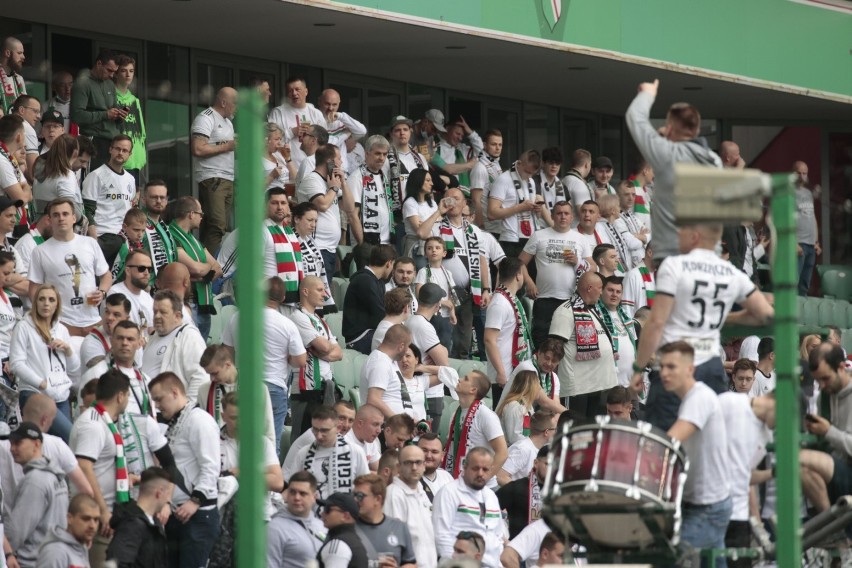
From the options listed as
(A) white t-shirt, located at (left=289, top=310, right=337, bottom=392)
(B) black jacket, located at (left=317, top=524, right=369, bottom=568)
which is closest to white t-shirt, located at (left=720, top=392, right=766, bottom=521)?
(B) black jacket, located at (left=317, top=524, right=369, bottom=568)

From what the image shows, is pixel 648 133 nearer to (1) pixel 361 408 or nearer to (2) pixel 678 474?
(2) pixel 678 474

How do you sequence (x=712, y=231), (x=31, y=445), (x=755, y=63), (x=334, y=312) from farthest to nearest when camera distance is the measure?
(x=755, y=63) < (x=334, y=312) < (x=31, y=445) < (x=712, y=231)

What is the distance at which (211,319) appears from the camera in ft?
47.6

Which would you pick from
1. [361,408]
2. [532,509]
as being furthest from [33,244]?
[532,509]

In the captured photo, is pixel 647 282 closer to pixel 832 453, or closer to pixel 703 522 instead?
pixel 832 453

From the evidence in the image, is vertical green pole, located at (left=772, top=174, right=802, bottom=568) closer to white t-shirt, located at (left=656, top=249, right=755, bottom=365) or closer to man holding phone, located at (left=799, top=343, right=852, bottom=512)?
white t-shirt, located at (left=656, top=249, right=755, bottom=365)

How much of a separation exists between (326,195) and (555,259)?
2.62m

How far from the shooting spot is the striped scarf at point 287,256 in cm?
1431

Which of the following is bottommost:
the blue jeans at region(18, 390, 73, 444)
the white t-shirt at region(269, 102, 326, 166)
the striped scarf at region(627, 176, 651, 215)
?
the blue jeans at region(18, 390, 73, 444)

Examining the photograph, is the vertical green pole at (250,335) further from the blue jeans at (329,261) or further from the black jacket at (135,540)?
the blue jeans at (329,261)

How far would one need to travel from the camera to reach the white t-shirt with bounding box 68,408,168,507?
1048cm

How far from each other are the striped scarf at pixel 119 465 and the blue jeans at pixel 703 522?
3679 millimetres

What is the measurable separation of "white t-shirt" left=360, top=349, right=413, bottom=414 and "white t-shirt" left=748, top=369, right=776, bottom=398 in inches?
145

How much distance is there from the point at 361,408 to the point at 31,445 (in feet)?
10.7
